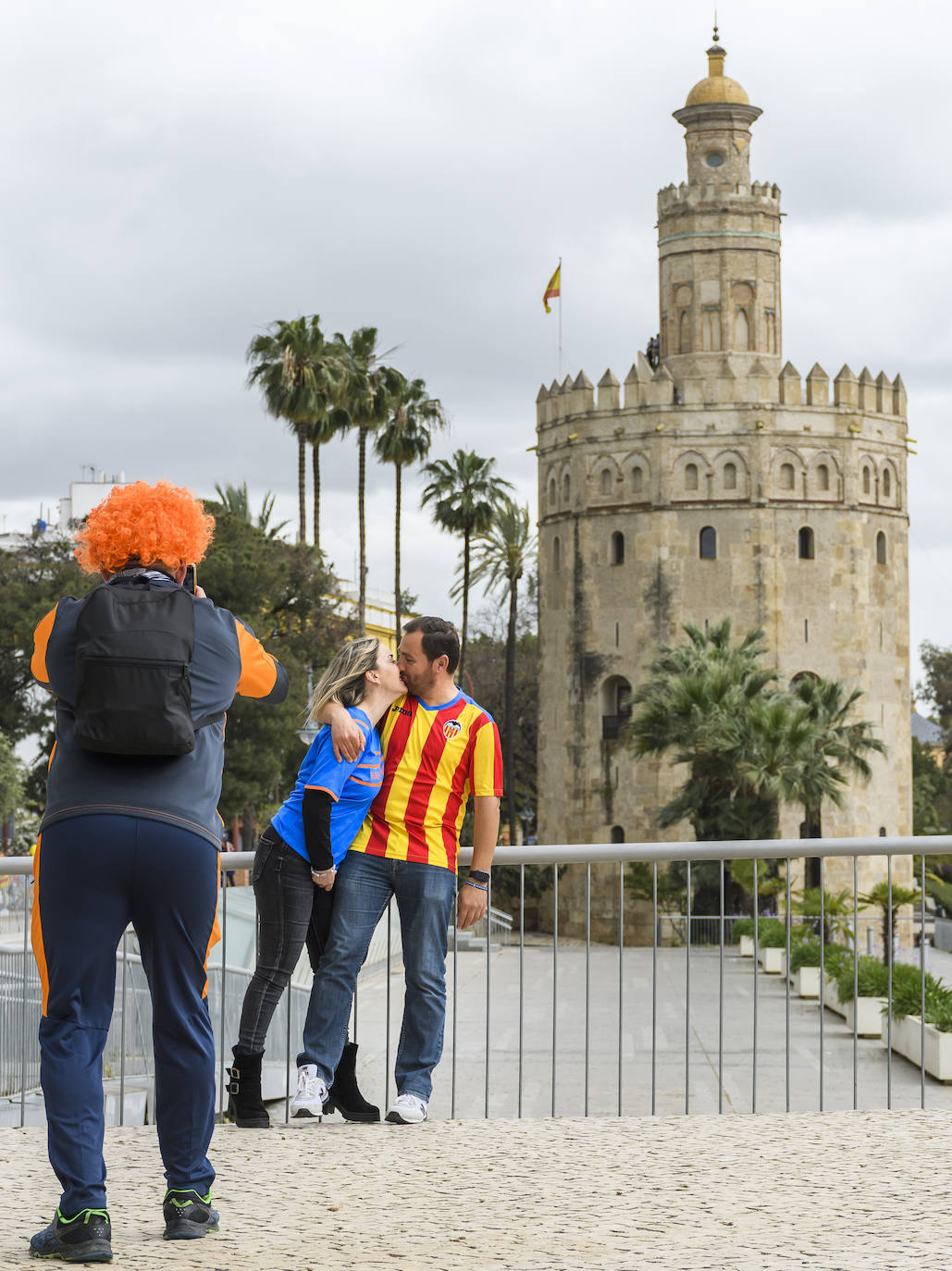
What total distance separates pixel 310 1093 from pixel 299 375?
42.2 metres

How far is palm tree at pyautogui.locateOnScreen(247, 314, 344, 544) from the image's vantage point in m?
46.5

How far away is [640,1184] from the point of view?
5.18 meters

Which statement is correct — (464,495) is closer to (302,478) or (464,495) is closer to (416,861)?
(302,478)

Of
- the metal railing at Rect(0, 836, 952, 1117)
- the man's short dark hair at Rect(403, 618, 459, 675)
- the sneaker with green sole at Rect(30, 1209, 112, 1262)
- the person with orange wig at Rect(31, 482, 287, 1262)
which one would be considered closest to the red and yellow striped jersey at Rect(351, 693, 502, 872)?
the man's short dark hair at Rect(403, 618, 459, 675)

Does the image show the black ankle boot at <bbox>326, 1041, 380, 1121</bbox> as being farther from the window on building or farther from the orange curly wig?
the window on building

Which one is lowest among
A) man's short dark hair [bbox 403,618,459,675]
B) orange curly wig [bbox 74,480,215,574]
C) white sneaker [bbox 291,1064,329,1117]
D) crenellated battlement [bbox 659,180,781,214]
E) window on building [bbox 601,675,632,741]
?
white sneaker [bbox 291,1064,329,1117]

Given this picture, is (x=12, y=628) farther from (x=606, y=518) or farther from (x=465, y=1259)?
(x=465, y=1259)

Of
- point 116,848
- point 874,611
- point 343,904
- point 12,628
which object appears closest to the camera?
point 116,848

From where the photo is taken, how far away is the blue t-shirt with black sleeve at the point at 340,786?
5809 mm

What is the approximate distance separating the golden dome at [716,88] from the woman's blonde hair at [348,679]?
44.7m

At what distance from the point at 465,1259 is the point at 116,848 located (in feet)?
4.46

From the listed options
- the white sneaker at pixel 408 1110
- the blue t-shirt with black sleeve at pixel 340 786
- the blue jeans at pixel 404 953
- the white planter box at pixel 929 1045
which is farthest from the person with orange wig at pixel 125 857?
the white planter box at pixel 929 1045

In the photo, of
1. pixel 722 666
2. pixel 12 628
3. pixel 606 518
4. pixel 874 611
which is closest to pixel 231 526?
pixel 12 628

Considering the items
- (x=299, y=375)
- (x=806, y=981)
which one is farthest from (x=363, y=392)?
(x=806, y=981)
